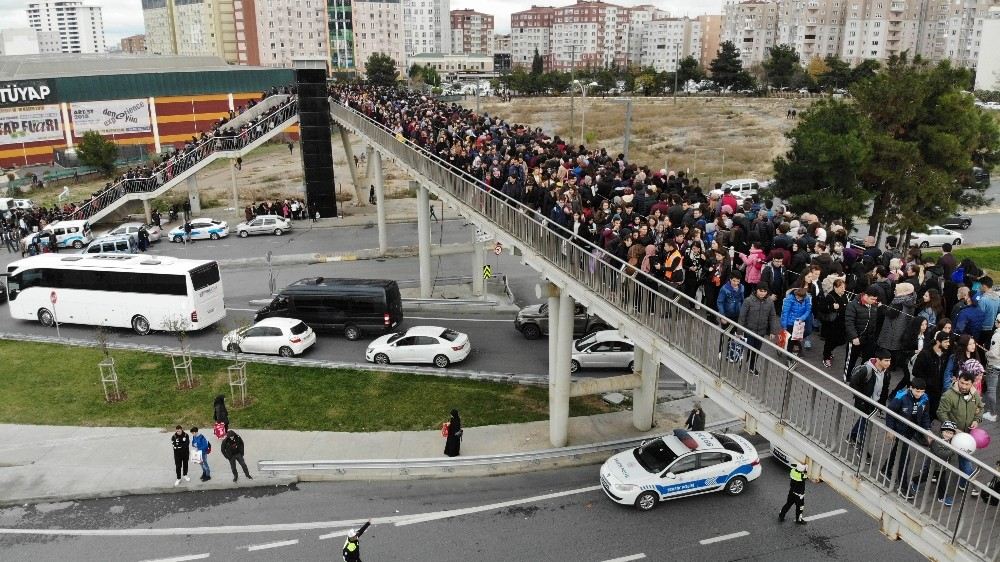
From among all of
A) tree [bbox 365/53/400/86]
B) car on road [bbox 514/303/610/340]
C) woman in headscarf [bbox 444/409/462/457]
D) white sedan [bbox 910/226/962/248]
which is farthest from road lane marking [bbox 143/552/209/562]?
tree [bbox 365/53/400/86]

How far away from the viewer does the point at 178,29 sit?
448 ft

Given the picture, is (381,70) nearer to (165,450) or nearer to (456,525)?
(165,450)

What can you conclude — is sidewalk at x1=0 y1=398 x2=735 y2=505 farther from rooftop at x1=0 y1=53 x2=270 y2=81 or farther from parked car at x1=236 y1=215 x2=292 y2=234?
rooftop at x1=0 y1=53 x2=270 y2=81

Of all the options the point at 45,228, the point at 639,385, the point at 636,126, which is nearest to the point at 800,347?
the point at 639,385

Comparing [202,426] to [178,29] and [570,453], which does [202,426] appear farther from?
[178,29]

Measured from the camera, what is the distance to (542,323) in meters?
22.8

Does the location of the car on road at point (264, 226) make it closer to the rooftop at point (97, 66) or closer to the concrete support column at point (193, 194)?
the concrete support column at point (193, 194)

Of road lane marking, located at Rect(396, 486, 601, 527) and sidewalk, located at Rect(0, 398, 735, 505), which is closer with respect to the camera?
road lane marking, located at Rect(396, 486, 601, 527)

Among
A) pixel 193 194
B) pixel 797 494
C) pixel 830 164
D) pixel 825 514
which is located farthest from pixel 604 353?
pixel 193 194

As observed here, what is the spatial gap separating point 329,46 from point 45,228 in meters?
98.2

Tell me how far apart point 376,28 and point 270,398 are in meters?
121

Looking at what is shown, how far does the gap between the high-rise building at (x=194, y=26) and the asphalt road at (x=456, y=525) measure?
106290 millimetres

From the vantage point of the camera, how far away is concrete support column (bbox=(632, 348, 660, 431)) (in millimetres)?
16609

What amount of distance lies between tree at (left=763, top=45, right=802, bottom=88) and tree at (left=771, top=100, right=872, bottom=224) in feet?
259
